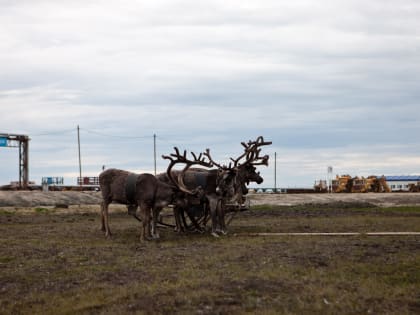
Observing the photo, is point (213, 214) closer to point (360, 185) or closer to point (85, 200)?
point (85, 200)

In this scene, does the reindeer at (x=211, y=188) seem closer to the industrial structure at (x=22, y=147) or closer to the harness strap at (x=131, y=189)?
the harness strap at (x=131, y=189)

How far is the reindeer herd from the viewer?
22906 millimetres

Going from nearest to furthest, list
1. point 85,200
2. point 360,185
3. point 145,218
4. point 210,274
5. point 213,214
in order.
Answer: point 210,274 < point 145,218 < point 213,214 < point 85,200 < point 360,185

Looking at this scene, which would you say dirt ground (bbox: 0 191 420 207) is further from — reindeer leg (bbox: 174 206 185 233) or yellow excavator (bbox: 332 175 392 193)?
reindeer leg (bbox: 174 206 185 233)

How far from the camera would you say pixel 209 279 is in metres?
13.8

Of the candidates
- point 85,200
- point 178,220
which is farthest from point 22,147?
point 178,220

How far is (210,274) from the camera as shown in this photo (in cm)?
1445

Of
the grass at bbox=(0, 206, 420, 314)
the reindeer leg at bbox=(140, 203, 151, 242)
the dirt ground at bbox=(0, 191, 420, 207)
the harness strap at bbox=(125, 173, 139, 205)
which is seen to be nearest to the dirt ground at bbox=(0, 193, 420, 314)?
the grass at bbox=(0, 206, 420, 314)

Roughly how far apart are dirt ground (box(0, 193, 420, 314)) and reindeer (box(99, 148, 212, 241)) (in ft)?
2.66

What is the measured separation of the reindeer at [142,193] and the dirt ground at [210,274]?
81 centimetres

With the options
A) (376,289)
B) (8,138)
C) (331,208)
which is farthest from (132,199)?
(8,138)

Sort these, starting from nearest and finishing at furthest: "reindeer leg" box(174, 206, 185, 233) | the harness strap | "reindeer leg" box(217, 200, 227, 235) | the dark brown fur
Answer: the dark brown fur
the harness strap
"reindeer leg" box(217, 200, 227, 235)
"reindeer leg" box(174, 206, 185, 233)

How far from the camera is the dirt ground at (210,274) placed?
11695 mm

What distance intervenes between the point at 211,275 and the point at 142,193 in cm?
879
